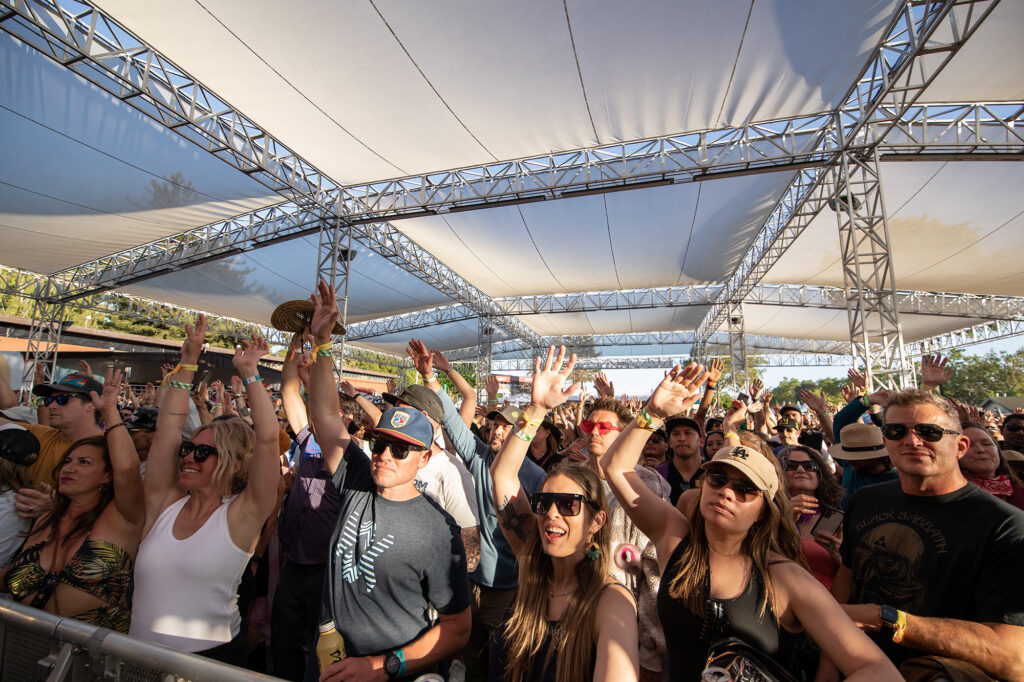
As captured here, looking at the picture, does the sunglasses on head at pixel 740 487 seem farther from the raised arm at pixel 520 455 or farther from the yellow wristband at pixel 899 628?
the raised arm at pixel 520 455

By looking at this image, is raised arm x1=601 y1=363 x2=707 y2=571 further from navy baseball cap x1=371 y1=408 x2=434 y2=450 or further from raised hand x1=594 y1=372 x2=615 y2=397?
raised hand x1=594 y1=372 x2=615 y2=397

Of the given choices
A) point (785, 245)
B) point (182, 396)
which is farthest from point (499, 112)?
point (785, 245)

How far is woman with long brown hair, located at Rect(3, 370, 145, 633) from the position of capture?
192cm

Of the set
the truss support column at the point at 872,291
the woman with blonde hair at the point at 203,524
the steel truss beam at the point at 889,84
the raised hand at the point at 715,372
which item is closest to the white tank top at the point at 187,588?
the woman with blonde hair at the point at 203,524

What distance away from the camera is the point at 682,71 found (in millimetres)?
5805

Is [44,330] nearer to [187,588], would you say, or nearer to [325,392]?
[325,392]

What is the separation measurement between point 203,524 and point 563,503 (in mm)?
1425

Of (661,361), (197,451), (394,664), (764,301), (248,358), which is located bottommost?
(394,664)

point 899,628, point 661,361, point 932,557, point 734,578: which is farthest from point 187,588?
point 661,361

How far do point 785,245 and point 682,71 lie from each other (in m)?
6.49

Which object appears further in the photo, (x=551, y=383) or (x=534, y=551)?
(x=551, y=383)

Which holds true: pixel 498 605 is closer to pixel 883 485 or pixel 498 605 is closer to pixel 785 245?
pixel 883 485

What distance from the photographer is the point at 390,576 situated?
1685 millimetres

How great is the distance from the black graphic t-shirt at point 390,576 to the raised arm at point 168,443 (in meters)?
0.90
